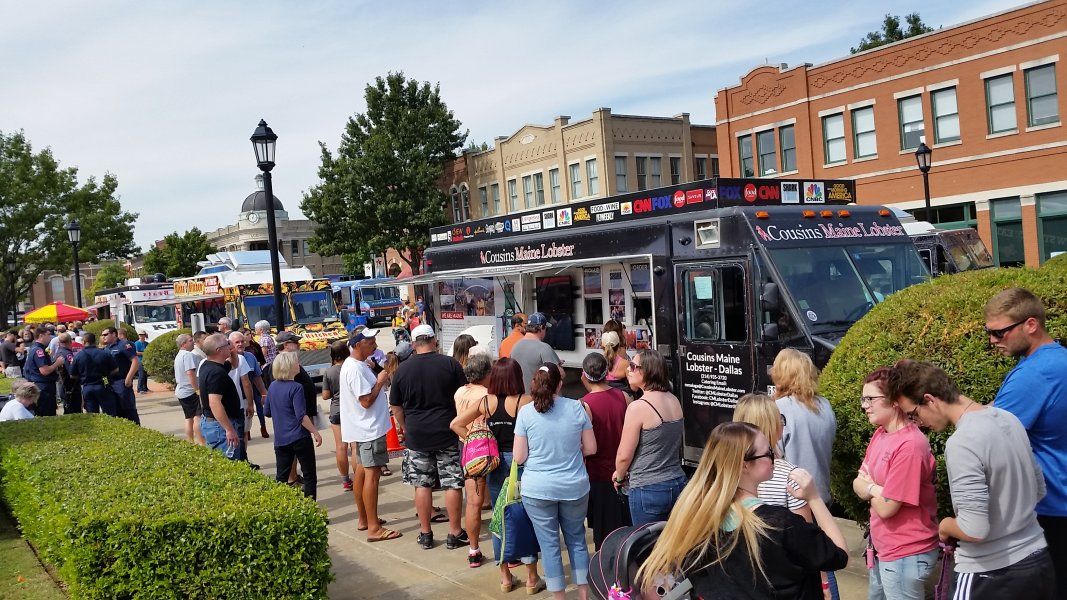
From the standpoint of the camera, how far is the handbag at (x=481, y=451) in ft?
21.1

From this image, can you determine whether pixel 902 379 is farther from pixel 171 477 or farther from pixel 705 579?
pixel 171 477

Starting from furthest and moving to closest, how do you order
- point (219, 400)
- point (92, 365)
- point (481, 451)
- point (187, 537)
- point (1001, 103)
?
point (1001, 103) < point (92, 365) < point (219, 400) < point (481, 451) < point (187, 537)

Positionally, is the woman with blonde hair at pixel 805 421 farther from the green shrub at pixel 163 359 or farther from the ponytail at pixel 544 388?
the green shrub at pixel 163 359

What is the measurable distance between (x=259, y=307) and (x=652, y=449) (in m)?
17.9

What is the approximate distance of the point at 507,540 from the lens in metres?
5.82

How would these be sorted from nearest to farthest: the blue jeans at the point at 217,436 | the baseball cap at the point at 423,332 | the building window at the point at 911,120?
the baseball cap at the point at 423,332
the blue jeans at the point at 217,436
the building window at the point at 911,120

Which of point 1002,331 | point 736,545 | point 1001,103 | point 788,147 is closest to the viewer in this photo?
point 736,545

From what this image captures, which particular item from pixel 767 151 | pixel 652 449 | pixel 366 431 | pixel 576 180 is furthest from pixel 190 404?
pixel 576 180

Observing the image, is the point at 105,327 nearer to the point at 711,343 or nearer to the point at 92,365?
the point at 92,365

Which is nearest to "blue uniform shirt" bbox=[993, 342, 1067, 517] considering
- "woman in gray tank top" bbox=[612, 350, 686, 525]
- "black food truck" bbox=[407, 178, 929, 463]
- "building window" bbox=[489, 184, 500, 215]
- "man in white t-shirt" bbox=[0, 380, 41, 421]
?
"woman in gray tank top" bbox=[612, 350, 686, 525]

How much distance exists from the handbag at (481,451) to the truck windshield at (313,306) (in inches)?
→ 624

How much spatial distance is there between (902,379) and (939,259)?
29.9ft

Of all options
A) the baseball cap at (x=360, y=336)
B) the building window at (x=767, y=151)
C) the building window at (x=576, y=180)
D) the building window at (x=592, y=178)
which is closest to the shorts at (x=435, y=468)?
the baseball cap at (x=360, y=336)

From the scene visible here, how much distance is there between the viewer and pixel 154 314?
94.4 ft
